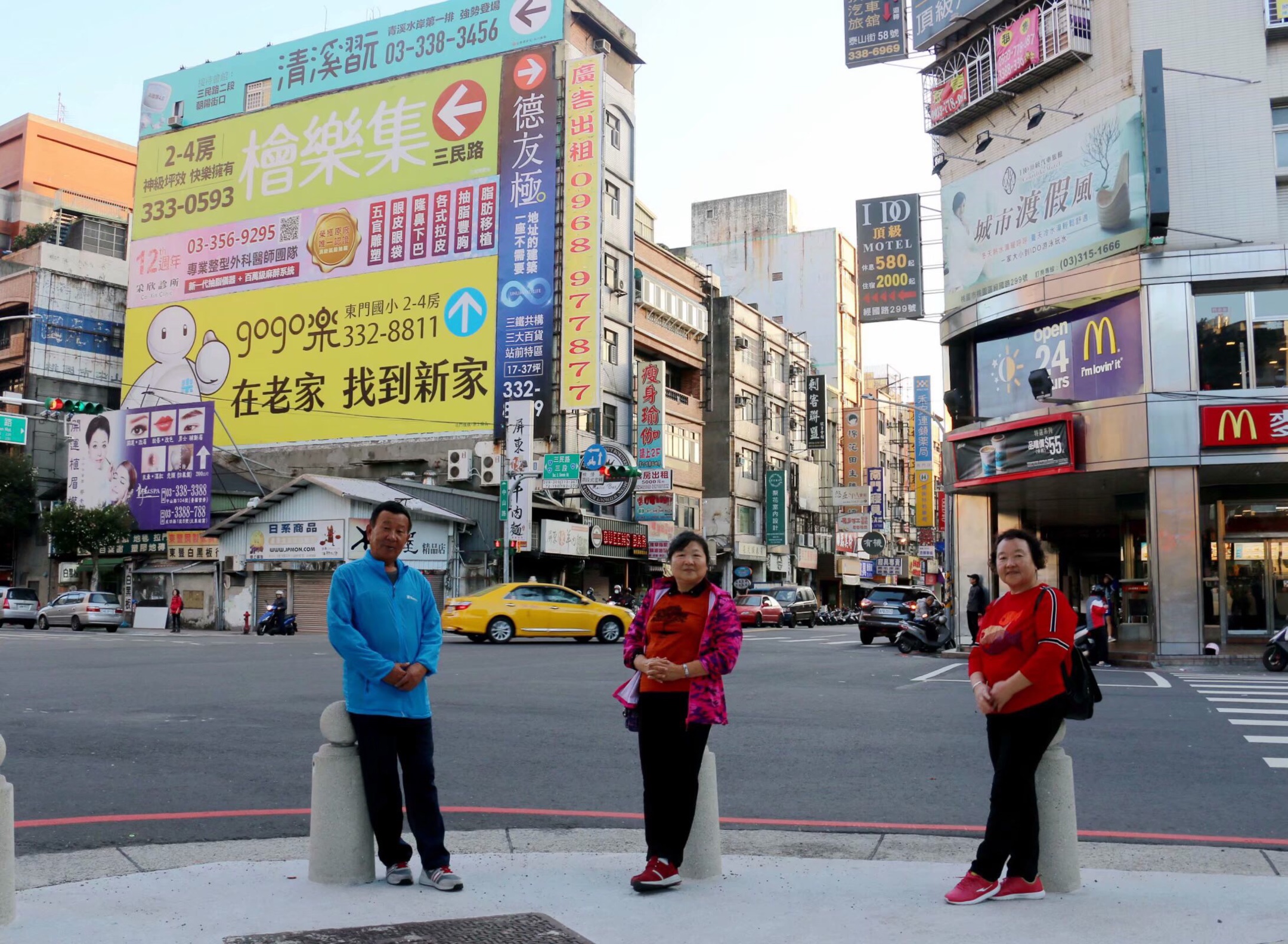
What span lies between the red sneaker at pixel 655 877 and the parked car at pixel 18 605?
4240 cm

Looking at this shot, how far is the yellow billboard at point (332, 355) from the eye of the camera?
4744cm

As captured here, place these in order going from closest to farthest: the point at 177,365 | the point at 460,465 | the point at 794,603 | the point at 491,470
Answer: the point at 491,470
the point at 460,465
the point at 794,603
the point at 177,365

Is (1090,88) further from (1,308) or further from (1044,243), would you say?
(1,308)

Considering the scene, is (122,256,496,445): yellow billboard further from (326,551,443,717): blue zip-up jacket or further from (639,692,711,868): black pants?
(639,692,711,868): black pants

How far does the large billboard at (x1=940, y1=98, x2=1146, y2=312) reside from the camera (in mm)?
23328

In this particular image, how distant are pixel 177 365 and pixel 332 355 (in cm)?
921

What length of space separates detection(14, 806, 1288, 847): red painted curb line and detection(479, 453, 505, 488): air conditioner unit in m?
37.8

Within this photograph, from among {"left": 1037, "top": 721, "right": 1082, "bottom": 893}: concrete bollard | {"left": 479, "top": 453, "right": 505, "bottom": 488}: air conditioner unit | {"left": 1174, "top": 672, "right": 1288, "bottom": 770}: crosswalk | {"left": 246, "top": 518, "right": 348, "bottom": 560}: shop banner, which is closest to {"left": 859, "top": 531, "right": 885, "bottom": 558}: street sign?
{"left": 479, "top": 453, "right": 505, "bottom": 488}: air conditioner unit

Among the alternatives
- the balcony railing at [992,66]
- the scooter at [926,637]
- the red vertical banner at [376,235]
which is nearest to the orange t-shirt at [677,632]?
the scooter at [926,637]

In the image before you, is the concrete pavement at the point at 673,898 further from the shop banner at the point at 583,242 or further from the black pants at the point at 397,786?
the shop banner at the point at 583,242

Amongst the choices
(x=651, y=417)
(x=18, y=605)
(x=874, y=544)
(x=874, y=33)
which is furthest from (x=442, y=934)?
(x=651, y=417)

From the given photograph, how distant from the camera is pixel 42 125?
74.7 metres

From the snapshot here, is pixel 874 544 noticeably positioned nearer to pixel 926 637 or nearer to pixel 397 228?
pixel 926 637

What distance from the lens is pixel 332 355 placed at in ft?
167
